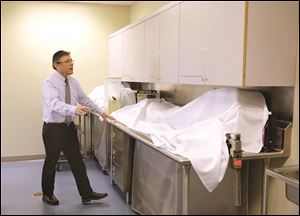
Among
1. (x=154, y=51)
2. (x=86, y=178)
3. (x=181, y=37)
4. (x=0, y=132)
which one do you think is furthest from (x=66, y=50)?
(x=154, y=51)

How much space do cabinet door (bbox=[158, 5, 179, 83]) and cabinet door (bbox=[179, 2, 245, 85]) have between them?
130mm

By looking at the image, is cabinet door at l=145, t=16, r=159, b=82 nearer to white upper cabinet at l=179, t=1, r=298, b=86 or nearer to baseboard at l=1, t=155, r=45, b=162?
white upper cabinet at l=179, t=1, r=298, b=86

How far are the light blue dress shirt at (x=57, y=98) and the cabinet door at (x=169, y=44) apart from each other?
0.77m

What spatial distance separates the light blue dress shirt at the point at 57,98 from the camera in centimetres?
99

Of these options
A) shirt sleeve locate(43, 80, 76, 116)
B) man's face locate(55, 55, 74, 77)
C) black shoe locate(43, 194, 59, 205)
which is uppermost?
man's face locate(55, 55, 74, 77)

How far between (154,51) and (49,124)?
1161 millimetres

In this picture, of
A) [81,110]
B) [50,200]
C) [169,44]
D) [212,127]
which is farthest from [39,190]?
[169,44]

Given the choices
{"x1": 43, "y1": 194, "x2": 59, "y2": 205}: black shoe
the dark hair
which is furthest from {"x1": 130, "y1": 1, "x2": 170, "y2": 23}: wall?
{"x1": 43, "y1": 194, "x2": 59, "y2": 205}: black shoe

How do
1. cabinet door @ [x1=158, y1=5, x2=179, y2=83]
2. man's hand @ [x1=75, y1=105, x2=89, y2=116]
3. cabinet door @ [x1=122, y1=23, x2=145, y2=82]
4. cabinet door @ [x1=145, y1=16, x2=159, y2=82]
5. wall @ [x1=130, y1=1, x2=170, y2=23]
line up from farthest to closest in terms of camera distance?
cabinet door @ [x1=122, y1=23, x2=145, y2=82] < cabinet door @ [x1=145, y1=16, x2=159, y2=82] < cabinet door @ [x1=158, y1=5, x2=179, y2=83] < wall @ [x1=130, y1=1, x2=170, y2=23] < man's hand @ [x1=75, y1=105, x2=89, y2=116]

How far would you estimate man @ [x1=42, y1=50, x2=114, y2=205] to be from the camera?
0.99m

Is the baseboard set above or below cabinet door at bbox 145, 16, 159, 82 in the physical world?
below

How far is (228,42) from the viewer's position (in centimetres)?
118

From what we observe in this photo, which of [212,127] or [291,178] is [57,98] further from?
[291,178]

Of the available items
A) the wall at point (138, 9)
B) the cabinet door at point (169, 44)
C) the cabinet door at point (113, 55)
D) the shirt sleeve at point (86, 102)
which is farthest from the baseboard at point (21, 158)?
the cabinet door at point (169, 44)
